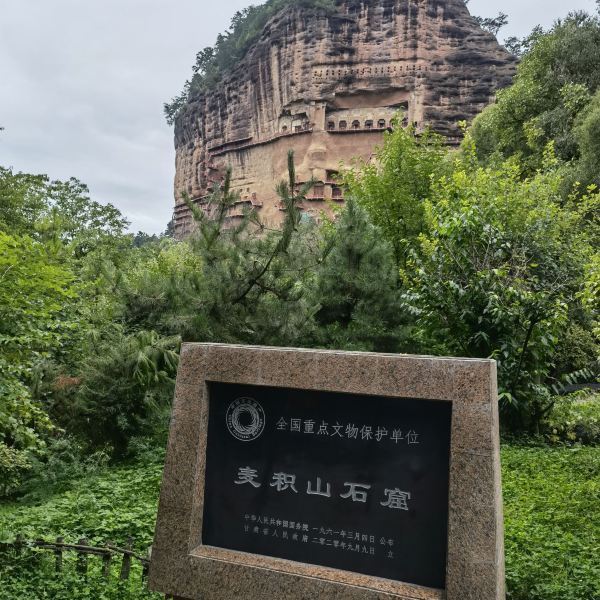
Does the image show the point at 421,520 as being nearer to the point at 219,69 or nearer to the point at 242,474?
the point at 242,474

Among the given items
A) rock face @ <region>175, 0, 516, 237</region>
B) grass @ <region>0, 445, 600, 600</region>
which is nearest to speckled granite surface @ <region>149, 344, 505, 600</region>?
grass @ <region>0, 445, 600, 600</region>

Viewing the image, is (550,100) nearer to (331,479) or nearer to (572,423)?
(572,423)

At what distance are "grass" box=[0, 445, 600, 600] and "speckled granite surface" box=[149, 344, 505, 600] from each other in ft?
2.70

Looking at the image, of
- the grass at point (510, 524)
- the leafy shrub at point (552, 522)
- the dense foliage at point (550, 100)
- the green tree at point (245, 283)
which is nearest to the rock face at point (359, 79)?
the dense foliage at point (550, 100)

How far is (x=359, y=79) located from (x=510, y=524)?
100ft

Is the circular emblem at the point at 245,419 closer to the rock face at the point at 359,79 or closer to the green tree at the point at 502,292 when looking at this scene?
the green tree at the point at 502,292

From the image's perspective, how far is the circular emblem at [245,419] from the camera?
2.72 m

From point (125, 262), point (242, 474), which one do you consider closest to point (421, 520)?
point (242, 474)

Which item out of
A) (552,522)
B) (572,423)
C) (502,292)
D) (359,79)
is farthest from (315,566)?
(359,79)

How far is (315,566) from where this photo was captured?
8.20 ft

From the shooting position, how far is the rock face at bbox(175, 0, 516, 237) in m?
30.3

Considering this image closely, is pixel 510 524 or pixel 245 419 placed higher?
pixel 245 419

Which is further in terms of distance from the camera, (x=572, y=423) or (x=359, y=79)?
(x=359, y=79)

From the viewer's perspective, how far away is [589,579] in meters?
3.19
